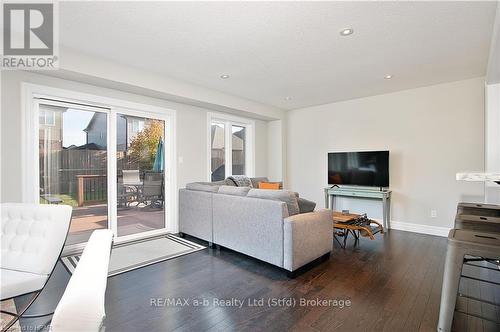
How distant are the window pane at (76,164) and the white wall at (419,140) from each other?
4.23 metres

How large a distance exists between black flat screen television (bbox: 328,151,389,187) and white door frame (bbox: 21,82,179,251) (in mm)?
3133

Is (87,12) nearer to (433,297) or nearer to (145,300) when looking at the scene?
(145,300)

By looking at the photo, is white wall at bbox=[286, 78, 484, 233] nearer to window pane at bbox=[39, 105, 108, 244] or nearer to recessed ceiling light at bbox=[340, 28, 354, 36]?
recessed ceiling light at bbox=[340, 28, 354, 36]

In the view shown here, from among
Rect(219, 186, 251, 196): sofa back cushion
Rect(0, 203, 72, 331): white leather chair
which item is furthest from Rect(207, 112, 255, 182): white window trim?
Rect(0, 203, 72, 331): white leather chair

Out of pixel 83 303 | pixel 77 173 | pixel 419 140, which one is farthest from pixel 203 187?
pixel 419 140

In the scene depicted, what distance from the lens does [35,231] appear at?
1.85m

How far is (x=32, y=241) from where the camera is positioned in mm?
1825

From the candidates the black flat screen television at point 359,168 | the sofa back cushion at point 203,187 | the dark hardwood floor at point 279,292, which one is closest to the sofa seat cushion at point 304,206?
the dark hardwood floor at point 279,292

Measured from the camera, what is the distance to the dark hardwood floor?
1.88 m

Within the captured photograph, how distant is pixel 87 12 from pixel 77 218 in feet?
8.92

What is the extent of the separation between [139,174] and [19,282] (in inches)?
Result: 102

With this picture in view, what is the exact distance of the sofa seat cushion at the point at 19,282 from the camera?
1.56 metres

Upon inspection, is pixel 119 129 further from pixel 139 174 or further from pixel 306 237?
pixel 306 237

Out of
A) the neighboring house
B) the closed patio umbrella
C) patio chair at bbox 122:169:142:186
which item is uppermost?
the neighboring house
